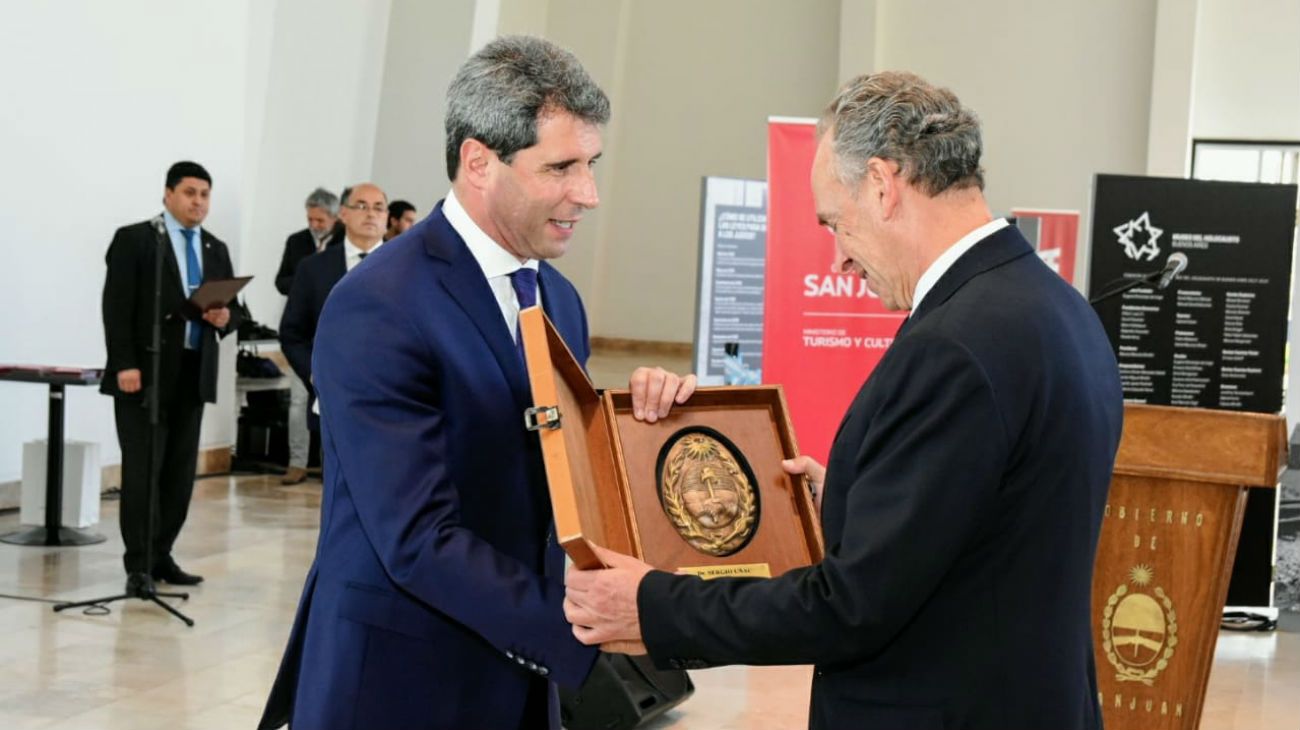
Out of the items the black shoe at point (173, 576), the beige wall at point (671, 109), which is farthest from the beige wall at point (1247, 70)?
the black shoe at point (173, 576)

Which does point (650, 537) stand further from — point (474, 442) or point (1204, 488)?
point (1204, 488)

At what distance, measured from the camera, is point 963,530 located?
5.71 ft

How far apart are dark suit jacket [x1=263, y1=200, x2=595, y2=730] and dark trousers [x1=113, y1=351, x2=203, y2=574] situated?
5.07 metres

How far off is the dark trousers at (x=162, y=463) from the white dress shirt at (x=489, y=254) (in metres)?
5.09

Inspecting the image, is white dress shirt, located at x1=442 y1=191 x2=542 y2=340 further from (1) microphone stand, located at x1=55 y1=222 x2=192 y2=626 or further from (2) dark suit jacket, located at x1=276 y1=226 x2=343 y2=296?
(2) dark suit jacket, located at x1=276 y1=226 x2=343 y2=296

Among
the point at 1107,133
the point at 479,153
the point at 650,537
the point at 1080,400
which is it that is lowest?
the point at 650,537

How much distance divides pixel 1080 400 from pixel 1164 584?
2.16 meters

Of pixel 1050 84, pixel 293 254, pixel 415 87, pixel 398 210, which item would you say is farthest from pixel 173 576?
pixel 1050 84

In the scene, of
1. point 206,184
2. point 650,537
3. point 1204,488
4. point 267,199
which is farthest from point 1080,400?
point 267,199

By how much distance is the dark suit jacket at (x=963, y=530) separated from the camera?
1.73 metres

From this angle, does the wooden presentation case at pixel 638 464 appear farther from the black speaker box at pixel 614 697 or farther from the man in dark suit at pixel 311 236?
the man in dark suit at pixel 311 236

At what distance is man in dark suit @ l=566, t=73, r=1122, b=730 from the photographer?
1736 mm

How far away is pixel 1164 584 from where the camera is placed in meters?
3.77

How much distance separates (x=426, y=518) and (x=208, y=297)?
5446 millimetres
